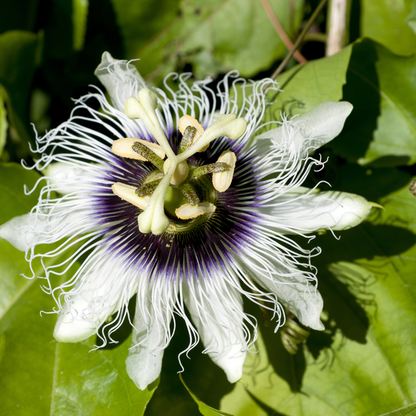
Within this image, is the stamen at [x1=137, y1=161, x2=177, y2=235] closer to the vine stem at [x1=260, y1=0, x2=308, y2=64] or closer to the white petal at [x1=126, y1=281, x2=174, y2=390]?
the white petal at [x1=126, y1=281, x2=174, y2=390]

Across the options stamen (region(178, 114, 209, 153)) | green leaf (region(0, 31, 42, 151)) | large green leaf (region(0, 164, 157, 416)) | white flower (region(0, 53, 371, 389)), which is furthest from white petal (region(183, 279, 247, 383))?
green leaf (region(0, 31, 42, 151))

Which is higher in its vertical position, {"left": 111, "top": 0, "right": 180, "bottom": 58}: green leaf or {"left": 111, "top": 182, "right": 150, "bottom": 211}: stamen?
{"left": 111, "top": 0, "right": 180, "bottom": 58}: green leaf

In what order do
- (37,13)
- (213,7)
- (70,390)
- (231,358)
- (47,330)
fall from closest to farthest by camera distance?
(231,358) < (70,390) < (47,330) < (213,7) < (37,13)

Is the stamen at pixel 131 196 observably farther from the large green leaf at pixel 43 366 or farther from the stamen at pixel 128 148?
the large green leaf at pixel 43 366

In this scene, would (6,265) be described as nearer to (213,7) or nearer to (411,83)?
(213,7)

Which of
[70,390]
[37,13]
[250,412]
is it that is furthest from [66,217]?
[37,13]

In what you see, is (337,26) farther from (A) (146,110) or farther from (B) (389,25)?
(A) (146,110)
